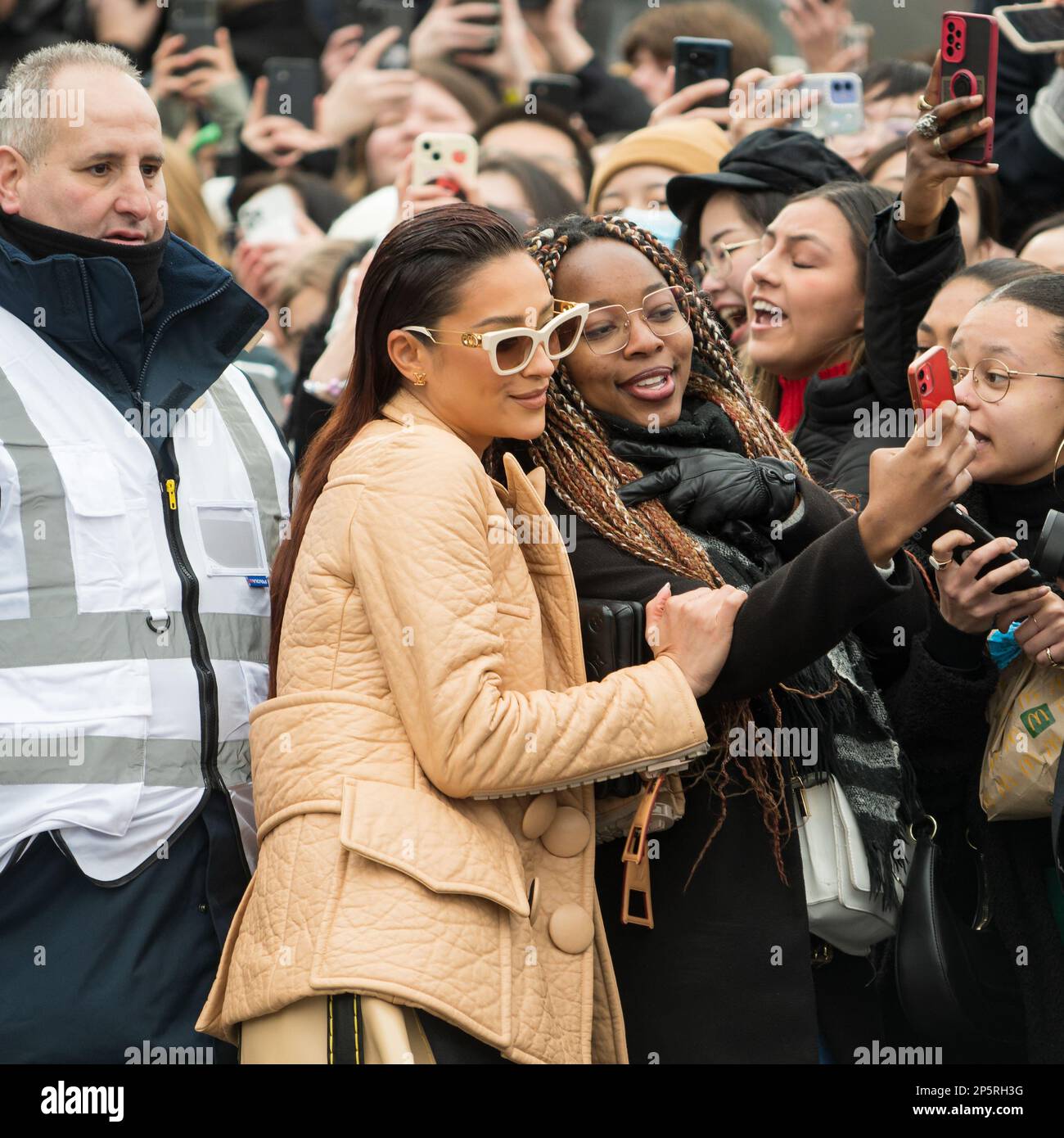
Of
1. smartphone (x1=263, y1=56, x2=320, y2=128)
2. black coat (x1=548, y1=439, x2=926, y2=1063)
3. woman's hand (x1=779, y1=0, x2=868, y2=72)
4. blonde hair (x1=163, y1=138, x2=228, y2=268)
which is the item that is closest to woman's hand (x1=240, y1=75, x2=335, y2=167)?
smartphone (x1=263, y1=56, x2=320, y2=128)

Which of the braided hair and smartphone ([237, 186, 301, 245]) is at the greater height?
the braided hair

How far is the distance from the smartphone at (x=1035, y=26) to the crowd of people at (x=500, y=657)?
4.36 ft

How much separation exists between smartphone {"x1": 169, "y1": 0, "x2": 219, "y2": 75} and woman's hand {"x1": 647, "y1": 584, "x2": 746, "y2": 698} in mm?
5825

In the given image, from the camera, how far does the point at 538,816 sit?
244cm

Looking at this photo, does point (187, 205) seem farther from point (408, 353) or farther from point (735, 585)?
point (735, 585)

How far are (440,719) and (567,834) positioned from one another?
1.15ft

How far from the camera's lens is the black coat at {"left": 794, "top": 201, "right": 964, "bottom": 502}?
11.2ft

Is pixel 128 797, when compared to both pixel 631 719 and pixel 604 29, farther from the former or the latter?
pixel 604 29

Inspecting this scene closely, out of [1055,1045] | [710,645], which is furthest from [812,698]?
[1055,1045]

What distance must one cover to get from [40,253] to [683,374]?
119cm

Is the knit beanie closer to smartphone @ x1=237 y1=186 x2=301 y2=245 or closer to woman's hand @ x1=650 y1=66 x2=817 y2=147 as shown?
woman's hand @ x1=650 y1=66 x2=817 y2=147

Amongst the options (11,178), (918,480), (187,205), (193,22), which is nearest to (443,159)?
(187,205)
